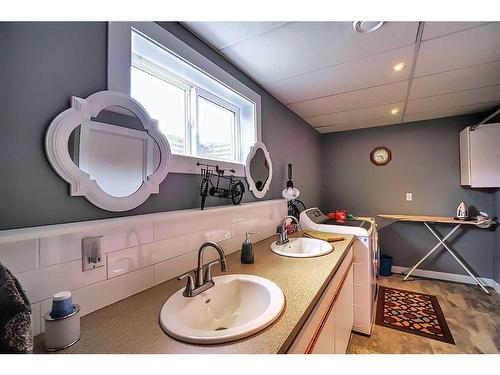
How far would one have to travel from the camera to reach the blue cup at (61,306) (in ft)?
1.86

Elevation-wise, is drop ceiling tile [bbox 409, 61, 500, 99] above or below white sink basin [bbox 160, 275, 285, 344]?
above

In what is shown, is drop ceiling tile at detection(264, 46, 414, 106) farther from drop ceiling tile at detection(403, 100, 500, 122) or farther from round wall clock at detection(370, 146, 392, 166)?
round wall clock at detection(370, 146, 392, 166)

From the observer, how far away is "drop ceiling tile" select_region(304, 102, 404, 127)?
247 cm

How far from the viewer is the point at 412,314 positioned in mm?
2102

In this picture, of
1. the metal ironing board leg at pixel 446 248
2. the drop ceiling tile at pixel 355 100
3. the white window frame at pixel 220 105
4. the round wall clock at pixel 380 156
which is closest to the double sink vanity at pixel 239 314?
the white window frame at pixel 220 105

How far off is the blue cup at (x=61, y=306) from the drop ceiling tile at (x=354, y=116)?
2760 millimetres

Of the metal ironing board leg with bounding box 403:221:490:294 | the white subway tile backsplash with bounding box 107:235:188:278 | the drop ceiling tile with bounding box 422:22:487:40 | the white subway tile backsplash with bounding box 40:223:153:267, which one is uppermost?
the drop ceiling tile with bounding box 422:22:487:40

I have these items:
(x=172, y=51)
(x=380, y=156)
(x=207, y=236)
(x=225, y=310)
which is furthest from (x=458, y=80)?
(x=225, y=310)

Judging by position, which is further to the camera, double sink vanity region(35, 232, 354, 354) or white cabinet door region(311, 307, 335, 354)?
white cabinet door region(311, 307, 335, 354)

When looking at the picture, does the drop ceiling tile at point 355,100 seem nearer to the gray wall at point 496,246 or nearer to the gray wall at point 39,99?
the gray wall at point 496,246

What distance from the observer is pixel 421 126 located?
9.71ft

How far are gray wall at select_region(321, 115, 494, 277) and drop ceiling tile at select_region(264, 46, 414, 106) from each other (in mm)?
1560

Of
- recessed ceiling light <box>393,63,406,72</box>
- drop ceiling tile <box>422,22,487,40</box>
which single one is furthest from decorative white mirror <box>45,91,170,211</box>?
recessed ceiling light <box>393,63,406,72</box>
